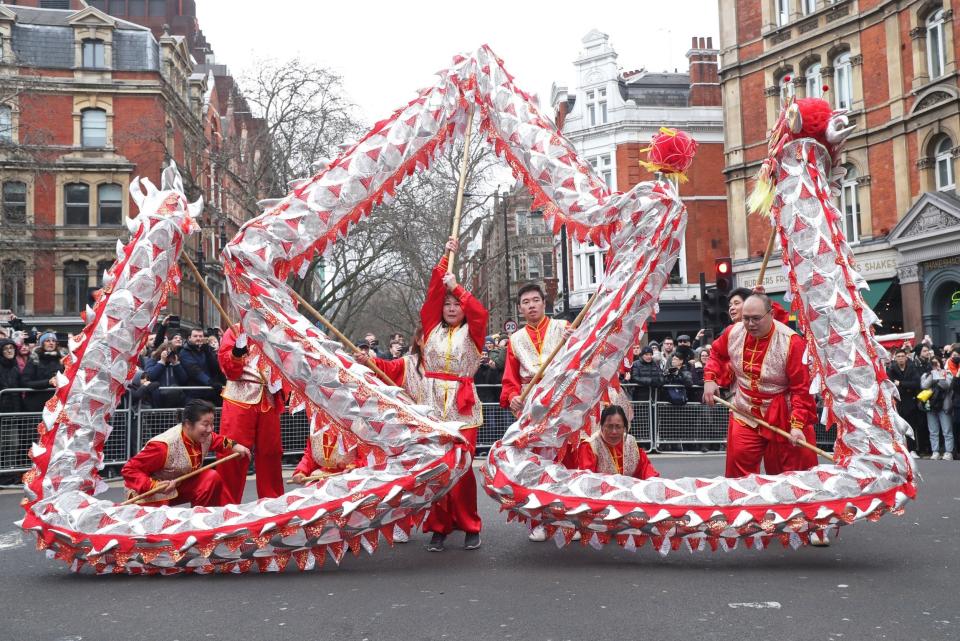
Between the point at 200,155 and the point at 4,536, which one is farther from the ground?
the point at 200,155

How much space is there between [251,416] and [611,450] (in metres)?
2.87

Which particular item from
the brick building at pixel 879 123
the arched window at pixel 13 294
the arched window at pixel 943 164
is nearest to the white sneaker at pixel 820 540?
the brick building at pixel 879 123

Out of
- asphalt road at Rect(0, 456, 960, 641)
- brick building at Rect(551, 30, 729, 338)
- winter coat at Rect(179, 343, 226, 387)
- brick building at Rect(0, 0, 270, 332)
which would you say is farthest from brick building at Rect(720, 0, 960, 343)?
brick building at Rect(0, 0, 270, 332)

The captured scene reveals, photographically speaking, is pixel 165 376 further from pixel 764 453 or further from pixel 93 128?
pixel 93 128

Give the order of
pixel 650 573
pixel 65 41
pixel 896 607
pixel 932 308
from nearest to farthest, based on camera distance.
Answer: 1. pixel 896 607
2. pixel 650 573
3. pixel 932 308
4. pixel 65 41

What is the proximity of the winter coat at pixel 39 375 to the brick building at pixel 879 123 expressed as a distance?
16.0m

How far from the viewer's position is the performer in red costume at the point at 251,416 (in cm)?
744

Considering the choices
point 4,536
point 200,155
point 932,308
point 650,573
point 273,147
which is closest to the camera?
point 650,573

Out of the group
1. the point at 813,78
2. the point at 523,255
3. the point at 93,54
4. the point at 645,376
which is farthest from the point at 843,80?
the point at 93,54

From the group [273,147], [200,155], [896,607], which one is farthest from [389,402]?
[200,155]

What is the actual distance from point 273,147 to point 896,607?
92.6 ft

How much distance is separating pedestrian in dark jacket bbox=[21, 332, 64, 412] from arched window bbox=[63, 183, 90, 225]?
29.6 metres

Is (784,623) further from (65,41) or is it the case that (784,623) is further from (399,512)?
(65,41)

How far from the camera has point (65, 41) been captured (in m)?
39.8
